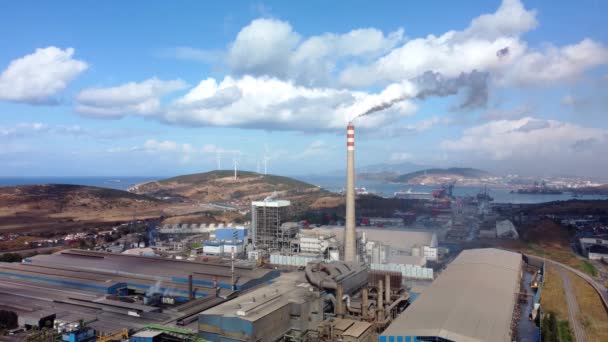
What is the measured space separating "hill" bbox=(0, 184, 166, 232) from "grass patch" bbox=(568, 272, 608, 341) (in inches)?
1797

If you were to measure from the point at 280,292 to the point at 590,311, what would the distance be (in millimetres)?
14678

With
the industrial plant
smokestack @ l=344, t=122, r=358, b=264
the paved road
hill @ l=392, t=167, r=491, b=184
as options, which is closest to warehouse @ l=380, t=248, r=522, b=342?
the industrial plant

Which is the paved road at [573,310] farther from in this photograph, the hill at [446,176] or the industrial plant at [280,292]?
the hill at [446,176]

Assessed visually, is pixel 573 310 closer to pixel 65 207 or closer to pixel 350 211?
pixel 350 211

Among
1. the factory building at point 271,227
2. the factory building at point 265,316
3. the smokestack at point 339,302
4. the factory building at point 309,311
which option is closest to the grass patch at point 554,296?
the factory building at point 309,311

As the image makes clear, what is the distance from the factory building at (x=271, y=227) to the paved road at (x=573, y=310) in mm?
16558

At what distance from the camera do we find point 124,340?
14.2 metres

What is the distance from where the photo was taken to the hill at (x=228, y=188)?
78.7 metres

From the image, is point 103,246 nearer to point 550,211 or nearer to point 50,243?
point 50,243

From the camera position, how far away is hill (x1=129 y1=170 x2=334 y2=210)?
78.7m

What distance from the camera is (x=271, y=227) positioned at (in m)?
29.5

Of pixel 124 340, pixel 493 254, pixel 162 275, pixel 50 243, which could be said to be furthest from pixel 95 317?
pixel 50 243

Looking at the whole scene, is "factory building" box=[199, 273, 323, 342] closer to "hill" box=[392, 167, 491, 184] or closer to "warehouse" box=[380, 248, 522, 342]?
"warehouse" box=[380, 248, 522, 342]

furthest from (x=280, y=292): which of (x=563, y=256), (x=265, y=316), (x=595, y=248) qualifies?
(x=595, y=248)
